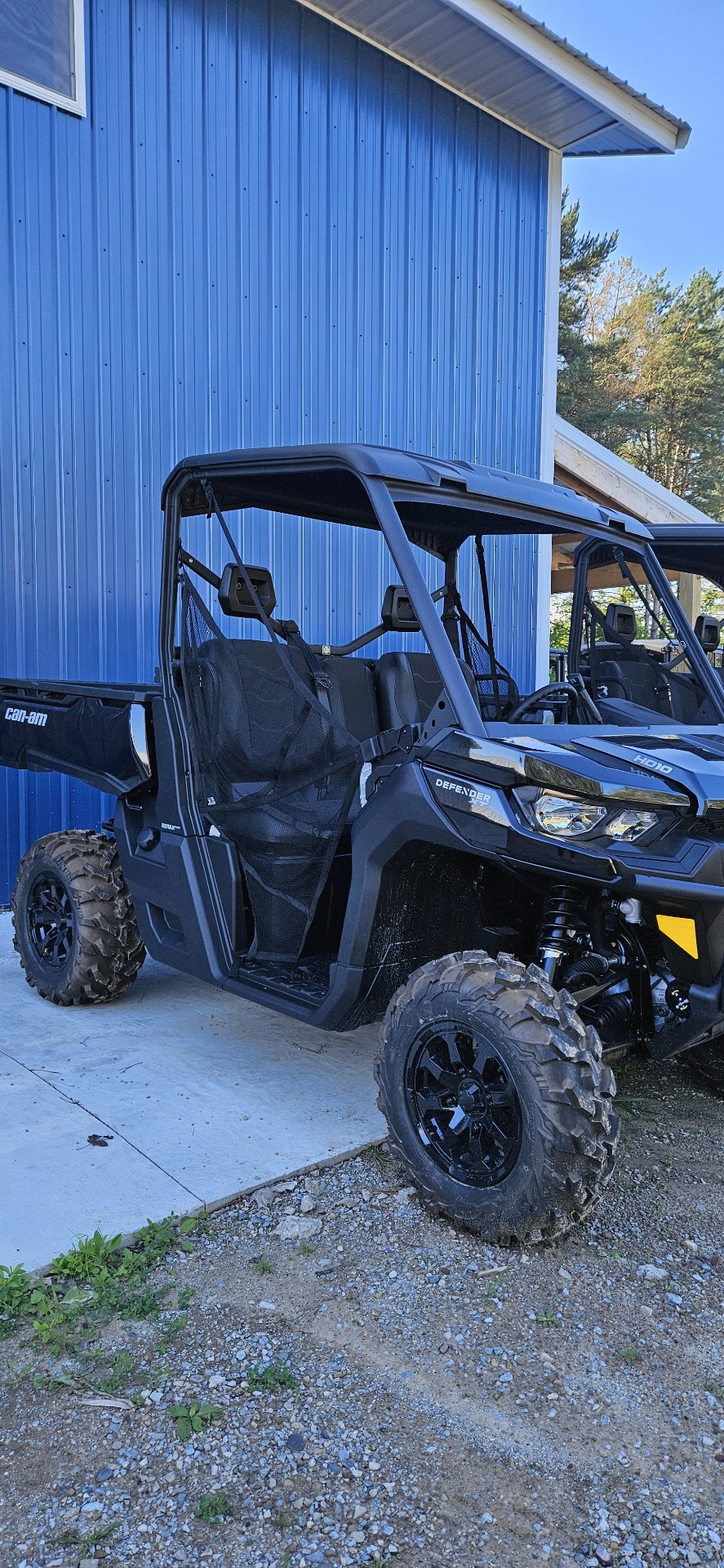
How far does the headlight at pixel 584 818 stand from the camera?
2.70m

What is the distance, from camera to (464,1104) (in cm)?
279

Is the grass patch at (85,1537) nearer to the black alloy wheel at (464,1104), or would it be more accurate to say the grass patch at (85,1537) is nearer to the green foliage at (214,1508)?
the green foliage at (214,1508)

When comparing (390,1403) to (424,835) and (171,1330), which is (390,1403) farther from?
(424,835)

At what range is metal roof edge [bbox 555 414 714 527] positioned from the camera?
35.6 feet

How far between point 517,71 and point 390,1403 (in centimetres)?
862

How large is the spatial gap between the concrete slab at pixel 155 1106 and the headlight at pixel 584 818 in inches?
50.0

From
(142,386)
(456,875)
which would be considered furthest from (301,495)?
(142,386)

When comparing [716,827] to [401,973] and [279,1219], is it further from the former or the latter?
[279,1219]

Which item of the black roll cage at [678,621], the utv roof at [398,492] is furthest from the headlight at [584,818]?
the black roll cage at [678,621]

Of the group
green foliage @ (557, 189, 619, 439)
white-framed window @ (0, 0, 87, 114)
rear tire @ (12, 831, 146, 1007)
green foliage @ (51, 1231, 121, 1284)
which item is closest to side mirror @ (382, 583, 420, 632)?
rear tire @ (12, 831, 146, 1007)

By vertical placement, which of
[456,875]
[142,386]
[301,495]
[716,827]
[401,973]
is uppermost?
[142,386]

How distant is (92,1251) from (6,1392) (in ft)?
1.49

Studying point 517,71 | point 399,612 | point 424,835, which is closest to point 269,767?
point 399,612

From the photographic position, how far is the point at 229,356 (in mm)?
7086
